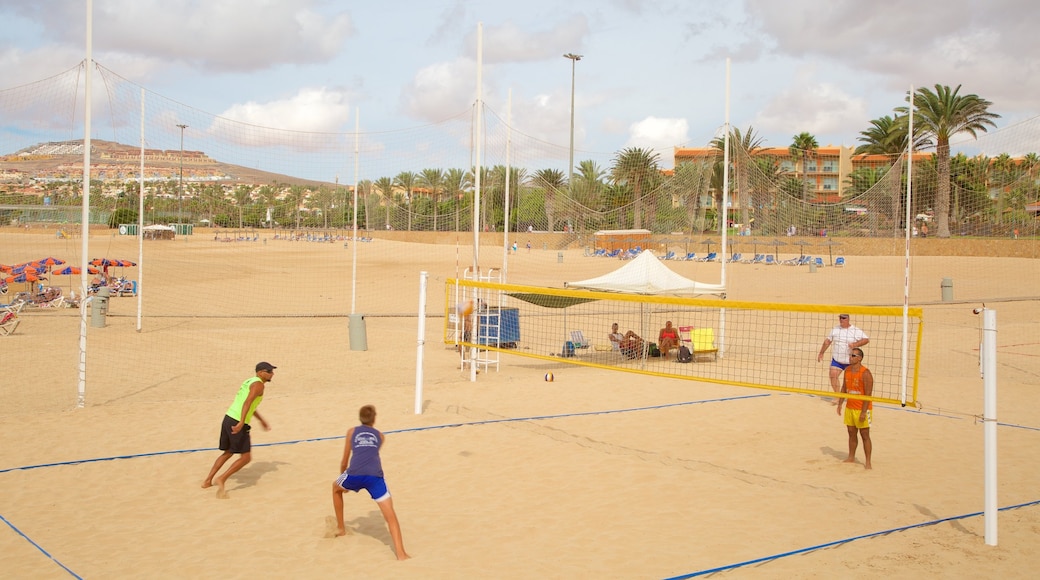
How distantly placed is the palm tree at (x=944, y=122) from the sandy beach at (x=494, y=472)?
651cm

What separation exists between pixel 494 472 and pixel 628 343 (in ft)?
27.6

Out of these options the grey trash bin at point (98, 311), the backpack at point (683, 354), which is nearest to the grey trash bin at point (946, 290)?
the backpack at point (683, 354)

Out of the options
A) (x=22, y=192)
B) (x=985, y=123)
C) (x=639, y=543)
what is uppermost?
(x=985, y=123)

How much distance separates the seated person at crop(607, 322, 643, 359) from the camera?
1652 centimetres

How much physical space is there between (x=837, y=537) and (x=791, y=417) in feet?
16.1

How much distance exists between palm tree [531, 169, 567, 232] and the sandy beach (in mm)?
5998

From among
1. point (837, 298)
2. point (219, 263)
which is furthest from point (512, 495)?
point (219, 263)

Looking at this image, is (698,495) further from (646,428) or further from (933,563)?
(646,428)

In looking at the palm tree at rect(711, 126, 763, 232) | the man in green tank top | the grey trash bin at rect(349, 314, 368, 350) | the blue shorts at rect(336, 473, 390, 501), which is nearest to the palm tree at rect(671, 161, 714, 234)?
the palm tree at rect(711, 126, 763, 232)

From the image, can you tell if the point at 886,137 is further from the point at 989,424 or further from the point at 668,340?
the point at 989,424

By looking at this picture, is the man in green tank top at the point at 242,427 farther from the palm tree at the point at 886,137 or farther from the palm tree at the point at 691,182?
the palm tree at the point at 886,137

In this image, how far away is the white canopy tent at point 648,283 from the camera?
642 inches

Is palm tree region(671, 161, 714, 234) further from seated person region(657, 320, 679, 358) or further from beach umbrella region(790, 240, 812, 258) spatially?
beach umbrella region(790, 240, 812, 258)

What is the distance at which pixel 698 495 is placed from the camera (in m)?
7.85
